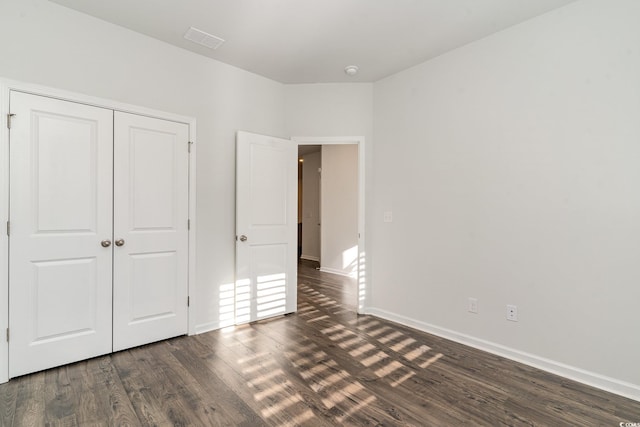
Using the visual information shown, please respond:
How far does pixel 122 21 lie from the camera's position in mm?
2742

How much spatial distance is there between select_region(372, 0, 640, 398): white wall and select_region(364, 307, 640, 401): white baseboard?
1 centimetres

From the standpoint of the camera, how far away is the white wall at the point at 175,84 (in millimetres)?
2434

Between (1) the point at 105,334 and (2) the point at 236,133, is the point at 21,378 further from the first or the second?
(2) the point at 236,133

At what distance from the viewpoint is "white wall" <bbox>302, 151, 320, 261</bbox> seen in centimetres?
792

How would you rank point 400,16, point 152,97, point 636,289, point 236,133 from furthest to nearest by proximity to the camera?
point 236,133
point 152,97
point 400,16
point 636,289

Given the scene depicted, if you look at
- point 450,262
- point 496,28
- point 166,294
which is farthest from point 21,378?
point 496,28

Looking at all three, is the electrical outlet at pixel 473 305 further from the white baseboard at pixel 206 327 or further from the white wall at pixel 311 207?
the white wall at pixel 311 207

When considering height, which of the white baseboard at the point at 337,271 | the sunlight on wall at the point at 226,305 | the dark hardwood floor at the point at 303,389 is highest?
the sunlight on wall at the point at 226,305

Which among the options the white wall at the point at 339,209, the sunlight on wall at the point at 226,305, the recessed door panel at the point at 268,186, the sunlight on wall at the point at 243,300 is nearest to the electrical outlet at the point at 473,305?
the recessed door panel at the point at 268,186

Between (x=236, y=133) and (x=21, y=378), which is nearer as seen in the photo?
(x=21, y=378)

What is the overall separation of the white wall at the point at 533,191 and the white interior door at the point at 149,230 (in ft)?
7.70

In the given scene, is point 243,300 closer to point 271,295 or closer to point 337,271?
point 271,295

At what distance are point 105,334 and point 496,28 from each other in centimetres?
427

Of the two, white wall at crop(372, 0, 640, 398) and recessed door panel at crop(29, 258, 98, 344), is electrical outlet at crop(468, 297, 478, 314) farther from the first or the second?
recessed door panel at crop(29, 258, 98, 344)
